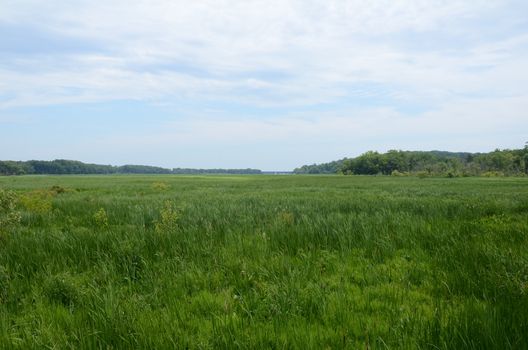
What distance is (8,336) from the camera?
10.3ft

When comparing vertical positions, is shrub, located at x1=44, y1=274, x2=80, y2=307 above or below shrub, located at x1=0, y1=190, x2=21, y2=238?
below

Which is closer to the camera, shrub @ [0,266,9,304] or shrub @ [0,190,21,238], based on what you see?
shrub @ [0,266,9,304]

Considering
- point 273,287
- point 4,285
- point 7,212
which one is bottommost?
point 4,285

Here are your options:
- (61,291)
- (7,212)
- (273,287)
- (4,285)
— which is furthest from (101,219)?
(273,287)

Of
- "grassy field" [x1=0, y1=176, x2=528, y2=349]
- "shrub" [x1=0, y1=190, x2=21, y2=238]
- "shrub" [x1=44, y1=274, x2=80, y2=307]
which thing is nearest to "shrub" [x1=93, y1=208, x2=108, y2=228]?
"grassy field" [x1=0, y1=176, x2=528, y2=349]

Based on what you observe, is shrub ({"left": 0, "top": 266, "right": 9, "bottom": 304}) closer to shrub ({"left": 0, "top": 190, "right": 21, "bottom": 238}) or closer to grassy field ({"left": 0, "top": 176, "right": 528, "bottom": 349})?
grassy field ({"left": 0, "top": 176, "right": 528, "bottom": 349})

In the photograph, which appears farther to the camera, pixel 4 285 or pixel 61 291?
pixel 4 285

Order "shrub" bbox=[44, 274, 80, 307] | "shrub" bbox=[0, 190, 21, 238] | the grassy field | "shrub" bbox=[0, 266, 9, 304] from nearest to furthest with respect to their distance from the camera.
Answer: the grassy field, "shrub" bbox=[44, 274, 80, 307], "shrub" bbox=[0, 266, 9, 304], "shrub" bbox=[0, 190, 21, 238]

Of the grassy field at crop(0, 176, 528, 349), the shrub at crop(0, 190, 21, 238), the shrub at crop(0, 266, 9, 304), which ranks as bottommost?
the shrub at crop(0, 266, 9, 304)

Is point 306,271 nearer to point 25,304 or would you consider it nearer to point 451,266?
point 451,266

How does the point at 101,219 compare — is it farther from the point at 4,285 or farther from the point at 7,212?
the point at 4,285

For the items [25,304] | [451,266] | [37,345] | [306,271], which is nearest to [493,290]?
[451,266]

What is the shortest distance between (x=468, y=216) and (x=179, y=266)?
7.95 meters

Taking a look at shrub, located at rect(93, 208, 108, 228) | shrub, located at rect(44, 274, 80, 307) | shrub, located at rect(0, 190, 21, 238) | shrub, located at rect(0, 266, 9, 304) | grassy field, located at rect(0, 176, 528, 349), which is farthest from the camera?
shrub, located at rect(93, 208, 108, 228)
